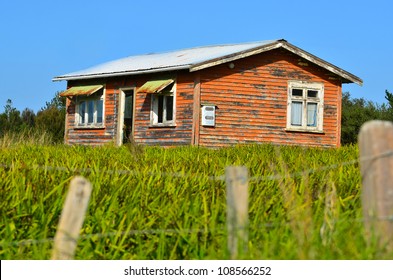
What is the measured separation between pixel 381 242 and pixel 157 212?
107 inches

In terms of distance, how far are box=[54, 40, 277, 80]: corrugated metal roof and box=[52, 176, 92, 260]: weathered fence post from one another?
21.2m

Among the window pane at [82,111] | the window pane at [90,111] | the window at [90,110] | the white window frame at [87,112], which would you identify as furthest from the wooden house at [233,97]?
the window pane at [82,111]

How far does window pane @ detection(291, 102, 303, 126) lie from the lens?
28.6m

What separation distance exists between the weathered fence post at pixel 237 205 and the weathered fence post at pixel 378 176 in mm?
771

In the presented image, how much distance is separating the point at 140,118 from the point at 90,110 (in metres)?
3.90

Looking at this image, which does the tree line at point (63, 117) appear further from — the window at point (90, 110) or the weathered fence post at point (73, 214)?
the weathered fence post at point (73, 214)

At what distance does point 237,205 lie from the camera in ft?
16.8

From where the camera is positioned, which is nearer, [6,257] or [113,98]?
[6,257]

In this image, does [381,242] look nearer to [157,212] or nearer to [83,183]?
[83,183]

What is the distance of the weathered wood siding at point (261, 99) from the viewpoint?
27109 millimetres

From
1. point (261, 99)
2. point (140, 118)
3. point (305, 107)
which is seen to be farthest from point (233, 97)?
point (140, 118)

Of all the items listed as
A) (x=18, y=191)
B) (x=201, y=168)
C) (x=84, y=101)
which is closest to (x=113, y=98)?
(x=84, y=101)

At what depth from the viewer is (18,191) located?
310 inches

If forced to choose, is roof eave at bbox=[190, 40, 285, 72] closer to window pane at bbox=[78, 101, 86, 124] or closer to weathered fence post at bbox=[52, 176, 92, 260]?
window pane at bbox=[78, 101, 86, 124]
